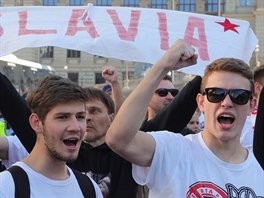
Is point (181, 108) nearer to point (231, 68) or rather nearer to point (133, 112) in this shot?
point (231, 68)

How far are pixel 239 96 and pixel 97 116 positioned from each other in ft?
3.79

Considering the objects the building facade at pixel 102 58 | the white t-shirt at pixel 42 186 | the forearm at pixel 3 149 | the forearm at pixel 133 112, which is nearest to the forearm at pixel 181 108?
the forearm at pixel 133 112

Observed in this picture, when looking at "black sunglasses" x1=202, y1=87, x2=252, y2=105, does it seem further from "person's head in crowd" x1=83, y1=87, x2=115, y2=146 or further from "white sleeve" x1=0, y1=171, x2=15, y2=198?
"person's head in crowd" x1=83, y1=87, x2=115, y2=146

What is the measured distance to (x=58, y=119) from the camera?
2.31 m

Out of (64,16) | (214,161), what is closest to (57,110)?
(214,161)

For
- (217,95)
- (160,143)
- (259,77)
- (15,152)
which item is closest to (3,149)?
(15,152)

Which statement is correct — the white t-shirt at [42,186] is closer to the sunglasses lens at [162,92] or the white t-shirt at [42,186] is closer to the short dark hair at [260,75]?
the short dark hair at [260,75]

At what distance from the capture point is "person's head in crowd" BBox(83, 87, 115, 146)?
10.5ft

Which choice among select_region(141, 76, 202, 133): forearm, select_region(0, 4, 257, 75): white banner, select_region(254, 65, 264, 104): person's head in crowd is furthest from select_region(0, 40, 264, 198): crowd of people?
select_region(0, 4, 257, 75): white banner

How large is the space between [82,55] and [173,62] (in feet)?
162

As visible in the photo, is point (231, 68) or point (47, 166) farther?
point (231, 68)

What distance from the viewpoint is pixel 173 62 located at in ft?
7.37

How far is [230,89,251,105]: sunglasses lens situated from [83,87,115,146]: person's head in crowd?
112cm

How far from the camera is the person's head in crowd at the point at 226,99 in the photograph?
91.5 inches
